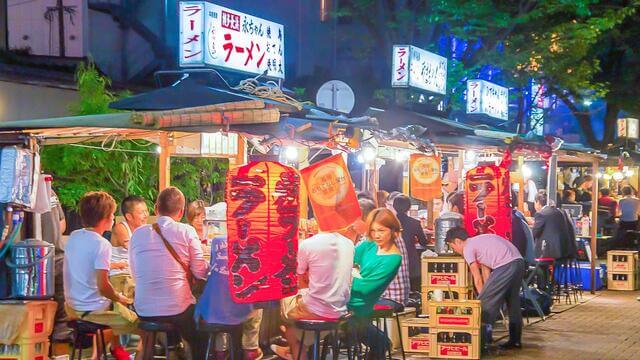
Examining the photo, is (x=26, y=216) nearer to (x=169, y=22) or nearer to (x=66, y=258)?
(x=66, y=258)

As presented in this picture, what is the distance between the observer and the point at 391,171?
26984mm

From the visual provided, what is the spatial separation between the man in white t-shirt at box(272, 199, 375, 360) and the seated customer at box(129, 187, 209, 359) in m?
1.09

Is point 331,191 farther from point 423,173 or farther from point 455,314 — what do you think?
point 423,173

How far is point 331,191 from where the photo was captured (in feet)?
30.7

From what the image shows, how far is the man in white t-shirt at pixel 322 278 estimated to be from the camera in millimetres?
8773

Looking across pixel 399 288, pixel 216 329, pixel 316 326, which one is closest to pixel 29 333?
pixel 216 329

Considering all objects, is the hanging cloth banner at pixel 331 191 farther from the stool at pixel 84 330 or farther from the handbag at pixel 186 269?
the stool at pixel 84 330

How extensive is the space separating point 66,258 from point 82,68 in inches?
318

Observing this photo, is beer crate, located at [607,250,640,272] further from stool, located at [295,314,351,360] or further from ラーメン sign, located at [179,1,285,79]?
stool, located at [295,314,351,360]

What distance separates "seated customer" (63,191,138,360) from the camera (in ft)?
28.4

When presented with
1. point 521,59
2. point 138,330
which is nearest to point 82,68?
point 138,330

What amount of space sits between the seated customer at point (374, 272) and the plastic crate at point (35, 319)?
3.09m

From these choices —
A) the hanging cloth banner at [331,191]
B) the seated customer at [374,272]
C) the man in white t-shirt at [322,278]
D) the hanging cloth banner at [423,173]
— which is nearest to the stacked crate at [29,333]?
the man in white t-shirt at [322,278]

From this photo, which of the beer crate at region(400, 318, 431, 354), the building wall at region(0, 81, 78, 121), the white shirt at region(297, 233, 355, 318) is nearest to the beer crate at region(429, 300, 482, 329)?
the beer crate at region(400, 318, 431, 354)
